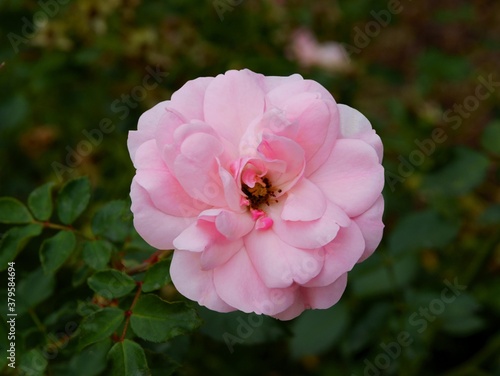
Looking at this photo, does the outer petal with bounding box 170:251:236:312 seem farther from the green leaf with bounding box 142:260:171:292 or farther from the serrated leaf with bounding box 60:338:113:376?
the serrated leaf with bounding box 60:338:113:376

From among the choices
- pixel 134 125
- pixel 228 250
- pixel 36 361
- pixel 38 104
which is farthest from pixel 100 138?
pixel 228 250

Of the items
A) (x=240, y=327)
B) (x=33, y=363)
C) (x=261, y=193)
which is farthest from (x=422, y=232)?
(x=33, y=363)

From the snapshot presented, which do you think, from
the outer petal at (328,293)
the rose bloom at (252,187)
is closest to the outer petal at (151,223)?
the rose bloom at (252,187)

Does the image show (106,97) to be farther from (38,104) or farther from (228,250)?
(228,250)

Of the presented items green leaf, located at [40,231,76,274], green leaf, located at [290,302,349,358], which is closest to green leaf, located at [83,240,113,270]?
green leaf, located at [40,231,76,274]

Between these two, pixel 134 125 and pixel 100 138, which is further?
pixel 100 138

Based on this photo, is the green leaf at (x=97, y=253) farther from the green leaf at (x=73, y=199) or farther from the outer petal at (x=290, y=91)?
the outer petal at (x=290, y=91)
